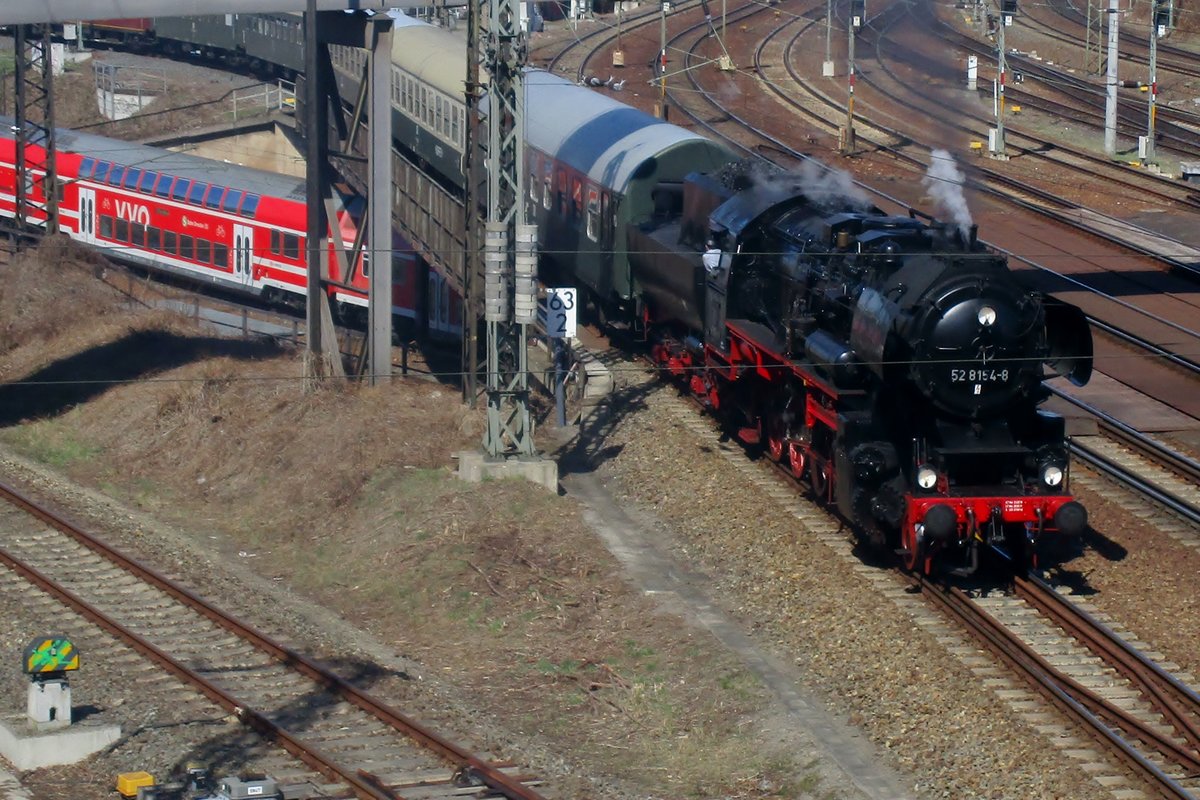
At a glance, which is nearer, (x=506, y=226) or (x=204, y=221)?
(x=506, y=226)

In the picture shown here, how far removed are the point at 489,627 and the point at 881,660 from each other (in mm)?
4261

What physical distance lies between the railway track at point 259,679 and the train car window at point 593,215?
9.96 m

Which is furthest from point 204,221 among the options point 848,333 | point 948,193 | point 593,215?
point 848,333

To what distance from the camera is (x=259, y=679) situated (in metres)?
15.9

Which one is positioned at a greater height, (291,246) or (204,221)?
(204,221)

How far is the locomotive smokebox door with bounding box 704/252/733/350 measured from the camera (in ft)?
70.2

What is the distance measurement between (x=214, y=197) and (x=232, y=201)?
2.12ft

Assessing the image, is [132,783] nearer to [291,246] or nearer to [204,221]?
[291,246]

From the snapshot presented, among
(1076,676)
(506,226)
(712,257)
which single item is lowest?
(1076,676)

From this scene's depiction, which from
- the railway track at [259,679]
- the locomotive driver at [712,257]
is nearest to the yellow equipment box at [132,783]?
the railway track at [259,679]

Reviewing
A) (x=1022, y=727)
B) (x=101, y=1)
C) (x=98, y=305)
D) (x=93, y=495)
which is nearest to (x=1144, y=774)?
(x=1022, y=727)

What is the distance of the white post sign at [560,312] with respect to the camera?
74.2 ft

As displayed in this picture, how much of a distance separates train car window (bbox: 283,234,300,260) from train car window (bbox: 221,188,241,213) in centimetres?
194

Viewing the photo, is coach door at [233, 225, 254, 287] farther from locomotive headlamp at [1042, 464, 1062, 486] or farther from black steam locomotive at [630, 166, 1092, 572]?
locomotive headlamp at [1042, 464, 1062, 486]
